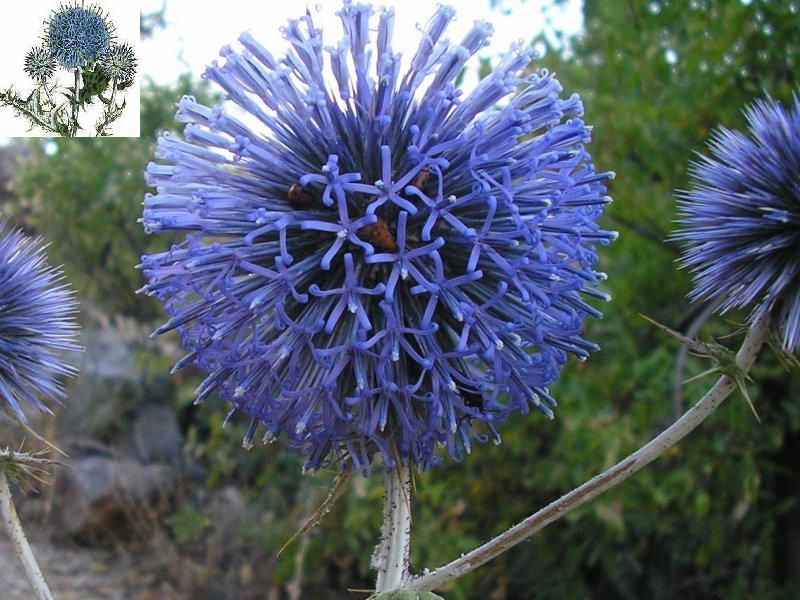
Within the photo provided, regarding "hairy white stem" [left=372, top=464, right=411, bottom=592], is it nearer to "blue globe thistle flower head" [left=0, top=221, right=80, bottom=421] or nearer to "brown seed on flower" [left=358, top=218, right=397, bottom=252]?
"brown seed on flower" [left=358, top=218, right=397, bottom=252]

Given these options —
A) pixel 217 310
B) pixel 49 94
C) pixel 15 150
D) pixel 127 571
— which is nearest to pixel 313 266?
pixel 217 310

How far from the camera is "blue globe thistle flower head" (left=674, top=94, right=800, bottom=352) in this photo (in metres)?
1.49

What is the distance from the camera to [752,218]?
5.16 ft

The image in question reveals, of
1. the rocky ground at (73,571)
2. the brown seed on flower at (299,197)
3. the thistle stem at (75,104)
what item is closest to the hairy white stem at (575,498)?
the brown seed on flower at (299,197)

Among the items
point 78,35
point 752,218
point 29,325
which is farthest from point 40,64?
point 752,218

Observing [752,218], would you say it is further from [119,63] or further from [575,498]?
[119,63]

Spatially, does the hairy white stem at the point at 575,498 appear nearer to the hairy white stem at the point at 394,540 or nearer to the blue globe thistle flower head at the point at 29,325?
the hairy white stem at the point at 394,540

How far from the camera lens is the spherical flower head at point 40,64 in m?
2.40

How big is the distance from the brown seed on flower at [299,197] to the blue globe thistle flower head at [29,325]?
54 centimetres

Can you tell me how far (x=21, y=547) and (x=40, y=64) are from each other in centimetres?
155

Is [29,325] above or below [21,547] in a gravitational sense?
above

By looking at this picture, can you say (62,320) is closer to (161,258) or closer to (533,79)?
(161,258)

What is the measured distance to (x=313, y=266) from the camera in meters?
1.46

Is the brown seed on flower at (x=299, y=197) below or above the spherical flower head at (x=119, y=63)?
below
